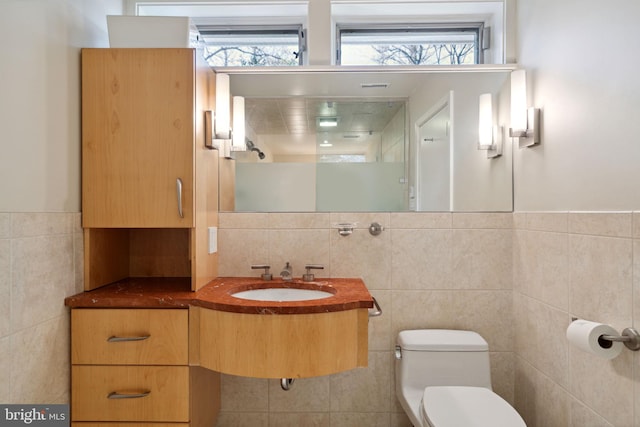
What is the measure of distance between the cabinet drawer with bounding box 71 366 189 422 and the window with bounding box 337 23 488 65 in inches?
70.5

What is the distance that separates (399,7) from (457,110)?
0.67 metres

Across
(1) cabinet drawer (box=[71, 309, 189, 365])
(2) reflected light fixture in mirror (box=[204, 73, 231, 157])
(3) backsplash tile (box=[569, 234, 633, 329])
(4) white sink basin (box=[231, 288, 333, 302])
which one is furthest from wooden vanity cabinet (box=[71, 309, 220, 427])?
(3) backsplash tile (box=[569, 234, 633, 329])

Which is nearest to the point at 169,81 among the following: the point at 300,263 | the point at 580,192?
the point at 300,263

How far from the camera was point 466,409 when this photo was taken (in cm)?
140

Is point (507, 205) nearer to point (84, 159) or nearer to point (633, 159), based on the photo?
point (633, 159)

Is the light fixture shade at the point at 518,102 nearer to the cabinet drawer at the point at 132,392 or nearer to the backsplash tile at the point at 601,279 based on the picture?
the backsplash tile at the point at 601,279

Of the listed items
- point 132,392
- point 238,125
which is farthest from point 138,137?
point 132,392

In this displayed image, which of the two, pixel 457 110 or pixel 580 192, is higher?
pixel 457 110

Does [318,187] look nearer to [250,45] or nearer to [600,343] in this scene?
[250,45]

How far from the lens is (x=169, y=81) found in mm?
1623

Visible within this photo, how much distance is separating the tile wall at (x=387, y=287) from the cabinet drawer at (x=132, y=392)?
50 cm

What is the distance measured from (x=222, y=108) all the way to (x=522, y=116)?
56.9 inches

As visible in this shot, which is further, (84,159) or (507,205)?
(507,205)

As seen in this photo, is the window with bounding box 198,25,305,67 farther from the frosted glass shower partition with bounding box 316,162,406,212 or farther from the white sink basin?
the white sink basin
